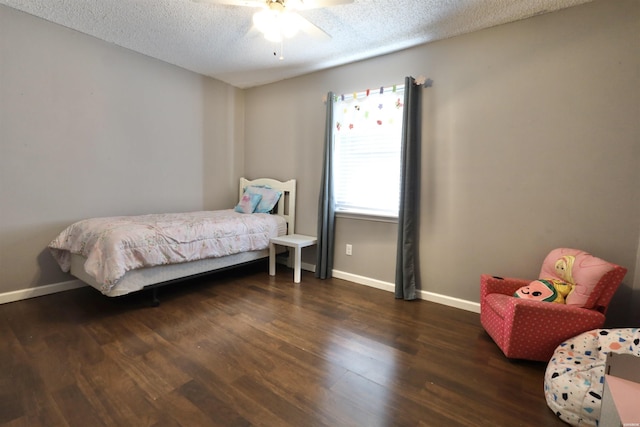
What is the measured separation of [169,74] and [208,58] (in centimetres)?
58

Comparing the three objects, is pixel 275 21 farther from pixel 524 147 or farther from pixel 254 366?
pixel 254 366

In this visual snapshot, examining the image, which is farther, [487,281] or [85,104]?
[85,104]

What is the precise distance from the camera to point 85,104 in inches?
113

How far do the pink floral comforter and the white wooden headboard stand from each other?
0.59 m

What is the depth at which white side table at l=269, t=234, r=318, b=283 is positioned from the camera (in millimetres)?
3194

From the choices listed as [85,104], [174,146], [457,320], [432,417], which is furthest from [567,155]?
[85,104]

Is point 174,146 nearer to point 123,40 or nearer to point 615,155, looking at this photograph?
point 123,40

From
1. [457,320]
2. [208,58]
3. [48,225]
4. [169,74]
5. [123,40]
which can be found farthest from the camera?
[169,74]

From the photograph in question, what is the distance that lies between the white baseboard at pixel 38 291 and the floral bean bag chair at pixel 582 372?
3793 mm

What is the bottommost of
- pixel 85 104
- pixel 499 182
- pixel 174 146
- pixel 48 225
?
pixel 48 225

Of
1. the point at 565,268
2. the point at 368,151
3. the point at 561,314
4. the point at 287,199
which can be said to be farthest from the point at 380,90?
the point at 561,314

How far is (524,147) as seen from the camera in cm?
235

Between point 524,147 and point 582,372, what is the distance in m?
1.62

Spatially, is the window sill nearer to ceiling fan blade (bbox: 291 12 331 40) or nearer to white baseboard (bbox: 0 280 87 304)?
ceiling fan blade (bbox: 291 12 331 40)
